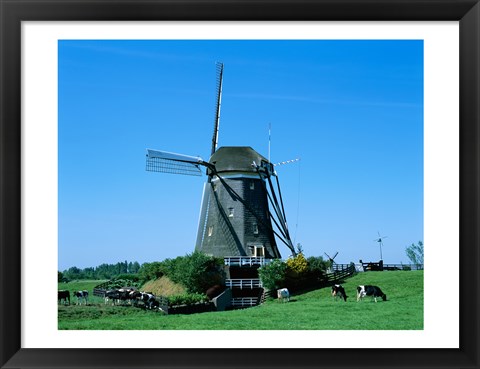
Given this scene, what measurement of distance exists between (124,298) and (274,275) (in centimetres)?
532

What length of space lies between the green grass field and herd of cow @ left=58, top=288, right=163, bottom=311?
529 mm

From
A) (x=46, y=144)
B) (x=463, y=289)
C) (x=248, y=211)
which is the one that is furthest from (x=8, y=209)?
Result: (x=248, y=211)

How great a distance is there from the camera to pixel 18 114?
620 cm

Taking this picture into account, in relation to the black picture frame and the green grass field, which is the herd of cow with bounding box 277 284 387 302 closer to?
the green grass field

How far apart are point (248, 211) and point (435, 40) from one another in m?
17.6

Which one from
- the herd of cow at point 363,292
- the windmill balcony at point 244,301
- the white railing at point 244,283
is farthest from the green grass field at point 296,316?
the white railing at point 244,283

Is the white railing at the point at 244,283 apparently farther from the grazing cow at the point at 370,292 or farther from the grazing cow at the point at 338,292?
the grazing cow at the point at 370,292

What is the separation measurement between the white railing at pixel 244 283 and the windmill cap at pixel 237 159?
4.55m

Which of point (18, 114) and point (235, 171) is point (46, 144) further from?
point (235, 171)

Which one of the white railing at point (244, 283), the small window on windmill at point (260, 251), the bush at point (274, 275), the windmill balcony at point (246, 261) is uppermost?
the small window on windmill at point (260, 251)

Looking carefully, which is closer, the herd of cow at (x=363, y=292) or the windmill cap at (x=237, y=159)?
the herd of cow at (x=363, y=292)

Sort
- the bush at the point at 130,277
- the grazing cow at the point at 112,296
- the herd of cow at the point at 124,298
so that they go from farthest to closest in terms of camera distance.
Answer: the bush at the point at 130,277
the grazing cow at the point at 112,296
the herd of cow at the point at 124,298

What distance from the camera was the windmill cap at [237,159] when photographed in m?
24.1

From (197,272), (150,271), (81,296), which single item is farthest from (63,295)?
(150,271)
